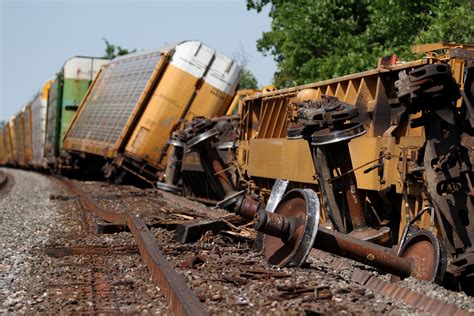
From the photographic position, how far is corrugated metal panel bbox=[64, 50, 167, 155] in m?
21.2

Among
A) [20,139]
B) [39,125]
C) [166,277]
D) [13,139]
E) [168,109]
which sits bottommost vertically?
[13,139]

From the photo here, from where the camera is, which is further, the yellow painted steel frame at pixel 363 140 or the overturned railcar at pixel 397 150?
the yellow painted steel frame at pixel 363 140

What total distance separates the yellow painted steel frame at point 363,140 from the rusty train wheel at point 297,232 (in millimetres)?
1447

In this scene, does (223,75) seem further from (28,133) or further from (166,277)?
(28,133)

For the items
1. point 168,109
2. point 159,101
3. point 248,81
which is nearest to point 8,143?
point 248,81

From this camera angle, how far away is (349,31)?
2334 cm

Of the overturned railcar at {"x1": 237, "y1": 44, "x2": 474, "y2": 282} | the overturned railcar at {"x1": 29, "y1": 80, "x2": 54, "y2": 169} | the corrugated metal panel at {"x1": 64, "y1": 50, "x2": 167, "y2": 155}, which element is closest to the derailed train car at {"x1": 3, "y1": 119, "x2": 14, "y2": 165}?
the overturned railcar at {"x1": 29, "y1": 80, "x2": 54, "y2": 169}

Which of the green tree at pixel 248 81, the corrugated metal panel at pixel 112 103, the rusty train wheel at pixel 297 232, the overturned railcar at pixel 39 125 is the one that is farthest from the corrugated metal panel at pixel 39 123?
the rusty train wheel at pixel 297 232

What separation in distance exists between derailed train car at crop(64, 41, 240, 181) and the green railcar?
5.95m

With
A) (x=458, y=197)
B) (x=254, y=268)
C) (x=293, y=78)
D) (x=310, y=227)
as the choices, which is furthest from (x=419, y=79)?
(x=293, y=78)

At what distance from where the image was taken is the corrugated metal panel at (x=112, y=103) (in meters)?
21.2

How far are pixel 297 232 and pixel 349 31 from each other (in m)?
17.1

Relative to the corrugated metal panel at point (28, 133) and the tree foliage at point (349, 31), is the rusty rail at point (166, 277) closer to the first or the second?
the tree foliage at point (349, 31)

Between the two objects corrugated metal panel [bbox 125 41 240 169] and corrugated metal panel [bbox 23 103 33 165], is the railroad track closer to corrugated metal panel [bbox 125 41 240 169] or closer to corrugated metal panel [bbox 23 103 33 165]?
corrugated metal panel [bbox 125 41 240 169]
